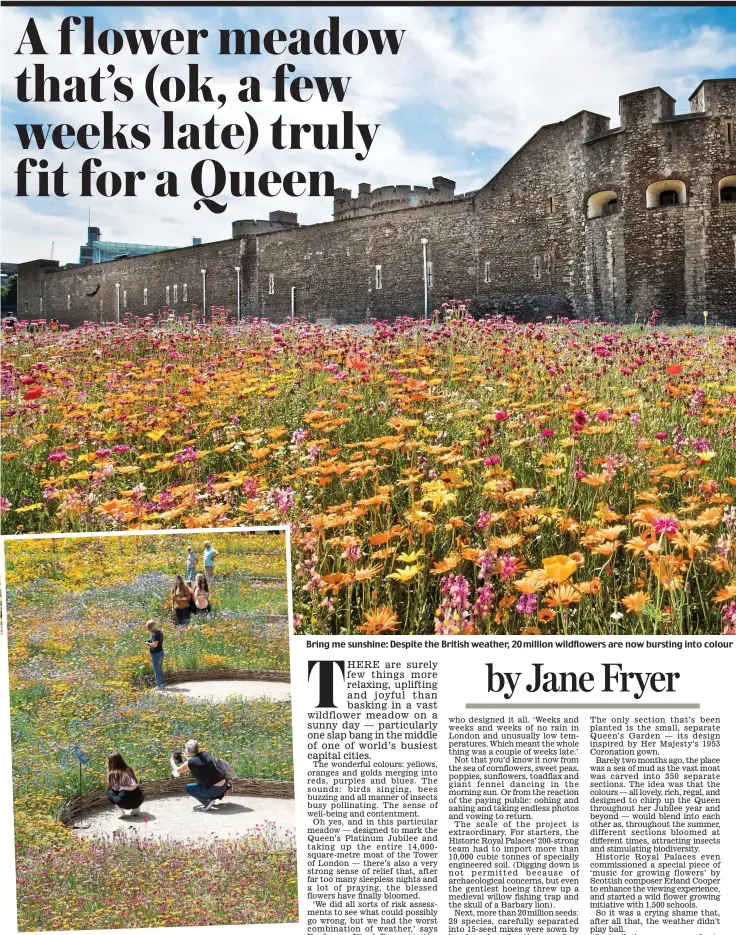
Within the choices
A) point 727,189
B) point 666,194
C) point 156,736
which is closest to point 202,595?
point 156,736

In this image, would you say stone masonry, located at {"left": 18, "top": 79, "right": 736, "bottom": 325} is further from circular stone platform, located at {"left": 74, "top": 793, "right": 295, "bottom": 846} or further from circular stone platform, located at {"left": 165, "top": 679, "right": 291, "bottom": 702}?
circular stone platform, located at {"left": 74, "top": 793, "right": 295, "bottom": 846}

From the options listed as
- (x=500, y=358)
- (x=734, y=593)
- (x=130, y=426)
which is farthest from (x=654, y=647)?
(x=130, y=426)

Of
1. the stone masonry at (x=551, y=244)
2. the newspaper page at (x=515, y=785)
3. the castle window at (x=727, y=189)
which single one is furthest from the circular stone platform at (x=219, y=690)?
the castle window at (x=727, y=189)

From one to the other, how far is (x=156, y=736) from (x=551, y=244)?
559 inches

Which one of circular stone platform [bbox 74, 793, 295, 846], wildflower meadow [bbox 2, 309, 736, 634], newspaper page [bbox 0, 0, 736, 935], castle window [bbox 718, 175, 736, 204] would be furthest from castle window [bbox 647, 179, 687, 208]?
circular stone platform [bbox 74, 793, 295, 846]

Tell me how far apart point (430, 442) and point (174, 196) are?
1.88m

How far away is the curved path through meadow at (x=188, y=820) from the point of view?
272 cm

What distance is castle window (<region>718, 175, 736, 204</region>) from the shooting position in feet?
46.2

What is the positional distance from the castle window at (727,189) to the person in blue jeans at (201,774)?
14669mm

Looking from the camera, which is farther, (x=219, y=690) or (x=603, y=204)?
(x=603, y=204)

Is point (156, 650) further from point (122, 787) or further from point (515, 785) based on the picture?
point (515, 785)

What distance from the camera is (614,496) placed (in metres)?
3.32

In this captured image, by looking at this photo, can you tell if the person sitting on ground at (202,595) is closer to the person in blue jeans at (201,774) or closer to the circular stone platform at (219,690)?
the circular stone platform at (219,690)

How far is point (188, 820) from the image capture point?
2742 millimetres
